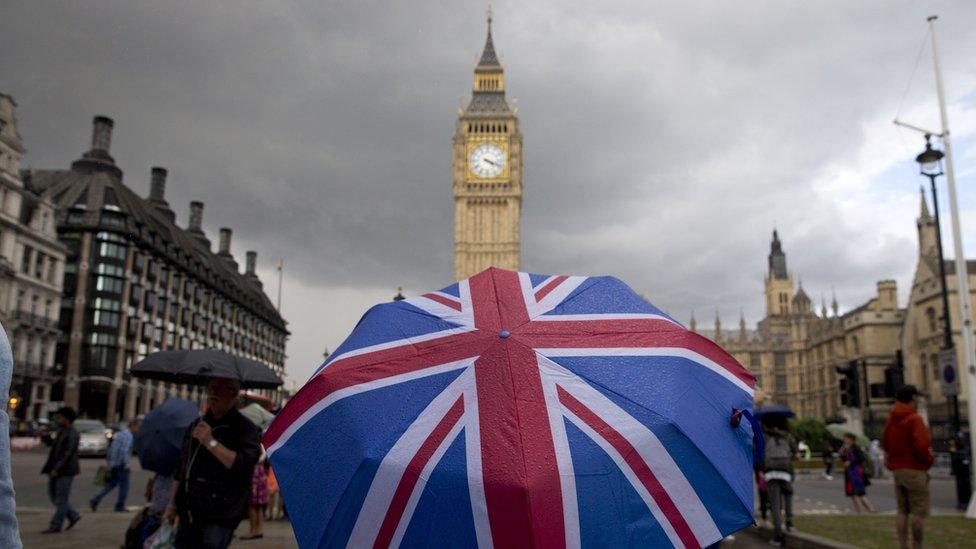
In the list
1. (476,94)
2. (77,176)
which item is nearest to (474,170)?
(476,94)

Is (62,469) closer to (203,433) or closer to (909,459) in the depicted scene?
(203,433)

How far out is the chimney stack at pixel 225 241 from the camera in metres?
105

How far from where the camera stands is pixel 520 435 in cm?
266

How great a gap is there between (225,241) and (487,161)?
138 feet

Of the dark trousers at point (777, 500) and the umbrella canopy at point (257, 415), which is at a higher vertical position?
the umbrella canopy at point (257, 415)

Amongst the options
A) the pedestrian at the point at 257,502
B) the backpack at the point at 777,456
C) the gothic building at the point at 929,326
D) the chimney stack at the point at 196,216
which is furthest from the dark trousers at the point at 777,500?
the chimney stack at the point at 196,216

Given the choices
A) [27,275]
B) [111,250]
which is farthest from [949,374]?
[111,250]

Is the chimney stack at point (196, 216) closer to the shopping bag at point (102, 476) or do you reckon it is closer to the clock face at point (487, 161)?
the clock face at point (487, 161)

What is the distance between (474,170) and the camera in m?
91.4

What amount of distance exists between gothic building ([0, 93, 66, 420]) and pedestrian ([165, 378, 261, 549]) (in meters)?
47.5

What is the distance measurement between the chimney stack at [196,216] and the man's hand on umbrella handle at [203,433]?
9541cm

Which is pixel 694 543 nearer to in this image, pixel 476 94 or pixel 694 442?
pixel 694 442

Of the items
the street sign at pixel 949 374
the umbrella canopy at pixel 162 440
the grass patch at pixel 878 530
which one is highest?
the street sign at pixel 949 374

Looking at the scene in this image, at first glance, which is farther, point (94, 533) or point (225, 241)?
point (225, 241)
